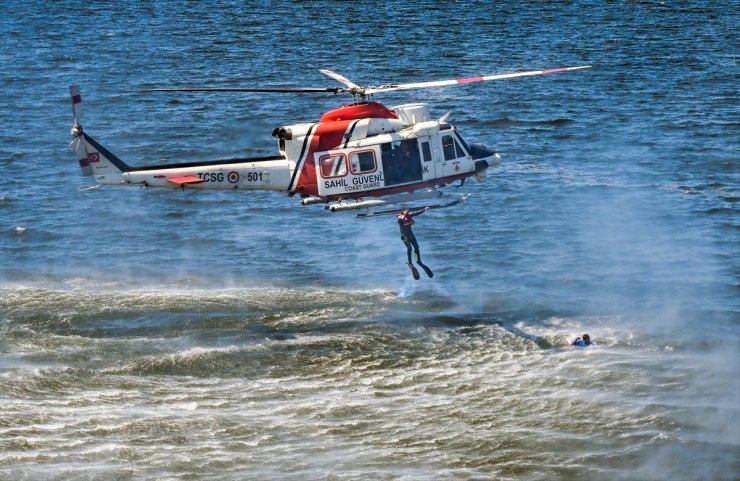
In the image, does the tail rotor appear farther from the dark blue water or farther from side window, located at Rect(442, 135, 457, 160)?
side window, located at Rect(442, 135, 457, 160)

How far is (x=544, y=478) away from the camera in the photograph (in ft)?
83.1

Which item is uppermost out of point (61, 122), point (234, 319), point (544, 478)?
point (61, 122)

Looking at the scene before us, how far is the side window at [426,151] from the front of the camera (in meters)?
33.0

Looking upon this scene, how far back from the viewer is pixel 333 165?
3269cm

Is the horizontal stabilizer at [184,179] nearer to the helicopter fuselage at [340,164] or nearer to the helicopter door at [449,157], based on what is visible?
the helicopter fuselage at [340,164]

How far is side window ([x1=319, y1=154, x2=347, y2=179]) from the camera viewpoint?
32.6 metres

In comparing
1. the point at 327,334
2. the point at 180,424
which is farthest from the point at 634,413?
the point at 180,424

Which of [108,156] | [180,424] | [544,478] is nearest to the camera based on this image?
[544,478]

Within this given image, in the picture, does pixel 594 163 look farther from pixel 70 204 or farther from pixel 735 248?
pixel 70 204

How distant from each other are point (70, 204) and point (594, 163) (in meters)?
21.2

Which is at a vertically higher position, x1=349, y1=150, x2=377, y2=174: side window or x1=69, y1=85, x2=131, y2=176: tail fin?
x1=69, y1=85, x2=131, y2=176: tail fin

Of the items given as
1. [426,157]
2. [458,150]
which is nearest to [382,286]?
[426,157]

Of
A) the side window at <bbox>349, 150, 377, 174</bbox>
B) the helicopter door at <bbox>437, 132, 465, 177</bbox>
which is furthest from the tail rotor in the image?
the helicopter door at <bbox>437, 132, 465, 177</bbox>

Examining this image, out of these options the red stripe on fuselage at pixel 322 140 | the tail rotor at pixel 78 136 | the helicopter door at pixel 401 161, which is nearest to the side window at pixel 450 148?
the helicopter door at pixel 401 161
